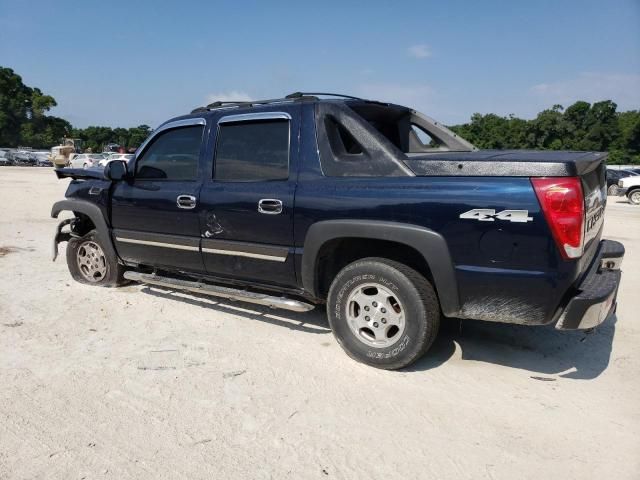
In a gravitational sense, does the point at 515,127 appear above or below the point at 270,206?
above

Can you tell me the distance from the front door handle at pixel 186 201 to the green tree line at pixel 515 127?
5294 centimetres

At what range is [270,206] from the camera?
12.4 ft

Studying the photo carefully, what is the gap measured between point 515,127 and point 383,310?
6139cm

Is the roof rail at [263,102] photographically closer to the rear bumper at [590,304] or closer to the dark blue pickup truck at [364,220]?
the dark blue pickup truck at [364,220]

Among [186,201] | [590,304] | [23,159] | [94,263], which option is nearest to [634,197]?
[590,304]

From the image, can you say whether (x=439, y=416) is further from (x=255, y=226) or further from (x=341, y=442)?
(x=255, y=226)

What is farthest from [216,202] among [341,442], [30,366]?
[341,442]

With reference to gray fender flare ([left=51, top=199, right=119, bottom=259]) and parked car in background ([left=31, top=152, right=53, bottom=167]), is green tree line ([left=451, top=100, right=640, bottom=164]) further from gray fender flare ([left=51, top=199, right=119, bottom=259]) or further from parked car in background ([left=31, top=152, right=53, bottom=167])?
gray fender flare ([left=51, top=199, right=119, bottom=259])

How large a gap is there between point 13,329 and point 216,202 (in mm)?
2029

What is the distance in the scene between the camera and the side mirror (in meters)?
4.81

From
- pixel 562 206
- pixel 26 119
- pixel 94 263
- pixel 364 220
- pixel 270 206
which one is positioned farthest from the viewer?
pixel 26 119

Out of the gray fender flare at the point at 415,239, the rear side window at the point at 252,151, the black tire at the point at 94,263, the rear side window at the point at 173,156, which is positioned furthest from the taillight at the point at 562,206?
the black tire at the point at 94,263

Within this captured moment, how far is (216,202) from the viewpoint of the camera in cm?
411

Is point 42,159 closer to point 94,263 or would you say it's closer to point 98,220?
point 94,263
